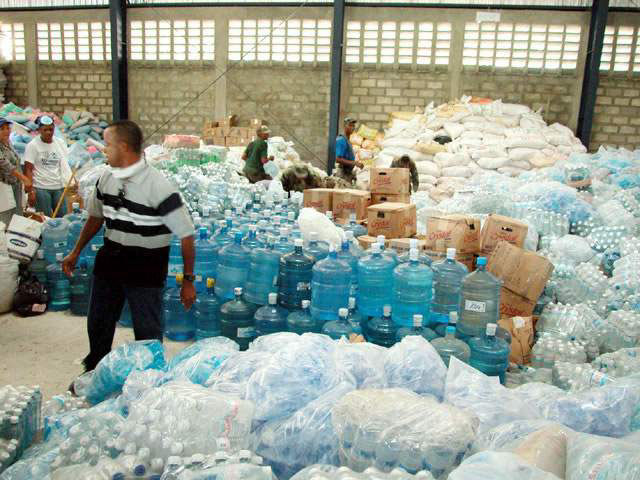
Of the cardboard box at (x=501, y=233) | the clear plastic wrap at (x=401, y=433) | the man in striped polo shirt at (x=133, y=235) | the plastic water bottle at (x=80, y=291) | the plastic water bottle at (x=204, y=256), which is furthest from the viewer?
the plastic water bottle at (x=80, y=291)

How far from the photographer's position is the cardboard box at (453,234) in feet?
15.2

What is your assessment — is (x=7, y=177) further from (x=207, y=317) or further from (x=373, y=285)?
(x=373, y=285)

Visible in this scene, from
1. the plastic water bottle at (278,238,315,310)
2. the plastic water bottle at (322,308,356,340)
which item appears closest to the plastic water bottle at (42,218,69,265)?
the plastic water bottle at (278,238,315,310)

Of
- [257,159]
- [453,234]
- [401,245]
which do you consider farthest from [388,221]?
[257,159]

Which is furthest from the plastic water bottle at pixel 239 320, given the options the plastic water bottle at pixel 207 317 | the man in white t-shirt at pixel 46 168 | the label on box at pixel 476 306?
the man in white t-shirt at pixel 46 168

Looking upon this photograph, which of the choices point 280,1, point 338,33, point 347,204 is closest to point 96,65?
point 280,1

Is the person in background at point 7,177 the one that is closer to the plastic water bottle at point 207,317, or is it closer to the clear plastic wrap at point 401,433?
the plastic water bottle at point 207,317

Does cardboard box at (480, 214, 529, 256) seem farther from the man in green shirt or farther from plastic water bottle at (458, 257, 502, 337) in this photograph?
the man in green shirt

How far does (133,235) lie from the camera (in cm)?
316

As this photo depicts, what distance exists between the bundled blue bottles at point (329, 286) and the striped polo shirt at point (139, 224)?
122 cm

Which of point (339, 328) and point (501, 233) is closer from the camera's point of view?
point (339, 328)

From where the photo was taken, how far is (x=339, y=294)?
4148 mm

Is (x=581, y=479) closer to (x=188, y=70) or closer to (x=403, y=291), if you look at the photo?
(x=403, y=291)

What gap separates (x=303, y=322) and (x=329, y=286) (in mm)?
338
